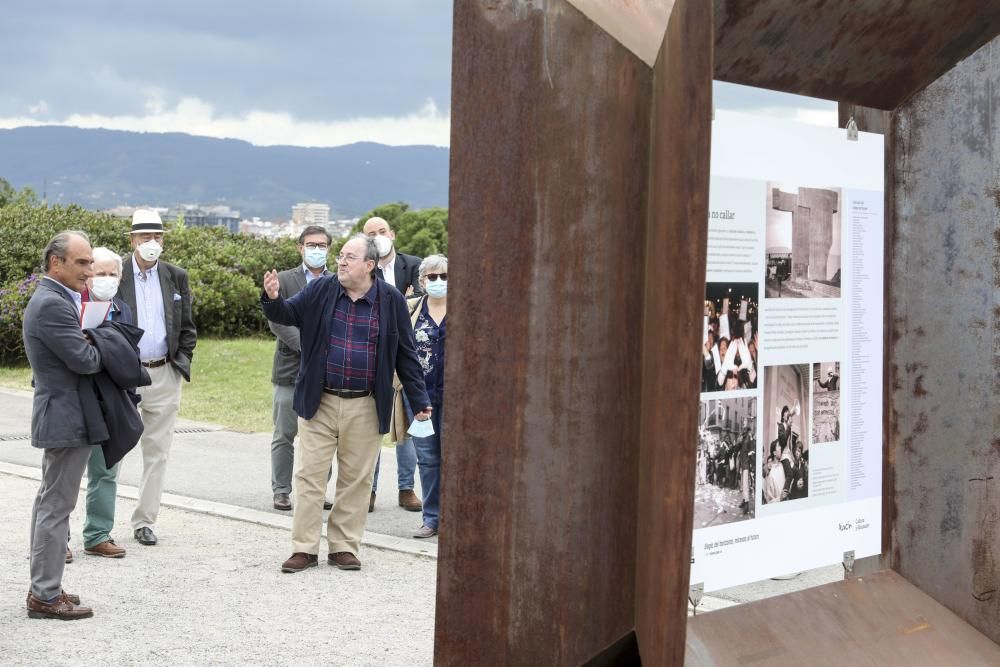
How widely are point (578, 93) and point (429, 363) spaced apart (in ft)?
16.8

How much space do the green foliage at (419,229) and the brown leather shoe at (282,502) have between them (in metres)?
17.2

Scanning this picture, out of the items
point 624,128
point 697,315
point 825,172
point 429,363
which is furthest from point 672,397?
point 429,363

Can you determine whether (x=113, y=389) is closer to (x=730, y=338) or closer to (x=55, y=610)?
(x=55, y=610)

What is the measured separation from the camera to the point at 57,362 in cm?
577

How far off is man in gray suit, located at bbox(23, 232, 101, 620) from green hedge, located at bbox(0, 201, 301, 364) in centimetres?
1281

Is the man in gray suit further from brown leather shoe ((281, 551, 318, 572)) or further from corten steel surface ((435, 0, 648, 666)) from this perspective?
corten steel surface ((435, 0, 648, 666))

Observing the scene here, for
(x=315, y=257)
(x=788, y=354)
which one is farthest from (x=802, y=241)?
(x=315, y=257)

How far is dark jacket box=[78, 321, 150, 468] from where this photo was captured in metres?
5.85

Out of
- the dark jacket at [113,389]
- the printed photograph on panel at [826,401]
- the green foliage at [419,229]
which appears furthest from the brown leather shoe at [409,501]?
the green foliage at [419,229]

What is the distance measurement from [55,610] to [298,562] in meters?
1.45

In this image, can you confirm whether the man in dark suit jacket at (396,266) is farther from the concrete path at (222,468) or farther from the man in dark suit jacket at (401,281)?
the concrete path at (222,468)

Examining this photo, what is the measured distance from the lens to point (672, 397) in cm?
230

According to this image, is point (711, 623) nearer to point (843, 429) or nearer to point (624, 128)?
point (843, 429)

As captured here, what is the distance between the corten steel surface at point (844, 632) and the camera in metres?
2.88
